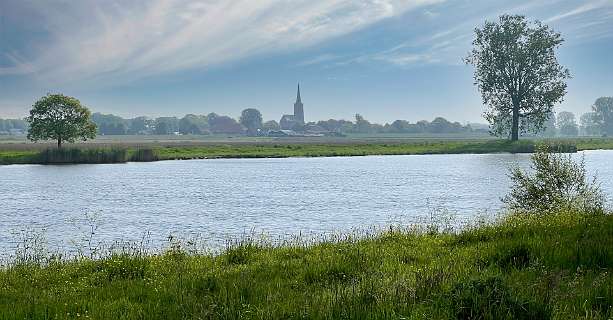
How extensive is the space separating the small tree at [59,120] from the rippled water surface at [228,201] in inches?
1073

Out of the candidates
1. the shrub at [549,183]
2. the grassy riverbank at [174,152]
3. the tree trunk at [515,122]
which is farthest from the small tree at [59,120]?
the shrub at [549,183]

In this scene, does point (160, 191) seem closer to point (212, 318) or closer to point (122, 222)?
point (122, 222)

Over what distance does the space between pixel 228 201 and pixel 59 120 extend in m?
64.3

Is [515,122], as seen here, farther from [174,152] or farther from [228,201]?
[228,201]

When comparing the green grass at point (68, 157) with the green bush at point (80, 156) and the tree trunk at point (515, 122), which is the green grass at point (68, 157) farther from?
the tree trunk at point (515, 122)

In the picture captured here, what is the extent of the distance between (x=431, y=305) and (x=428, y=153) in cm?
11082

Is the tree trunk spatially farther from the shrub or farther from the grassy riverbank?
the shrub

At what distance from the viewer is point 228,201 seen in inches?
1598

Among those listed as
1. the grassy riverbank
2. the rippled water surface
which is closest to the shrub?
the rippled water surface

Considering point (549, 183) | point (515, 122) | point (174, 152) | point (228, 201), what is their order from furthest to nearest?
point (174, 152) < point (515, 122) < point (228, 201) < point (549, 183)

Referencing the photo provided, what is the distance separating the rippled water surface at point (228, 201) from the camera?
28.4 meters

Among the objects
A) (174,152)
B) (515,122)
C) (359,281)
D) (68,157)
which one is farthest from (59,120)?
(359,281)

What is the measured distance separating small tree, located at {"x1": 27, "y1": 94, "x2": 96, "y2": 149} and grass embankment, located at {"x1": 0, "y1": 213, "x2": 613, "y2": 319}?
84.2m

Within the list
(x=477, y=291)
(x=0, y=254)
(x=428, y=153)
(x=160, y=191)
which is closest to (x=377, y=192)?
(x=160, y=191)
